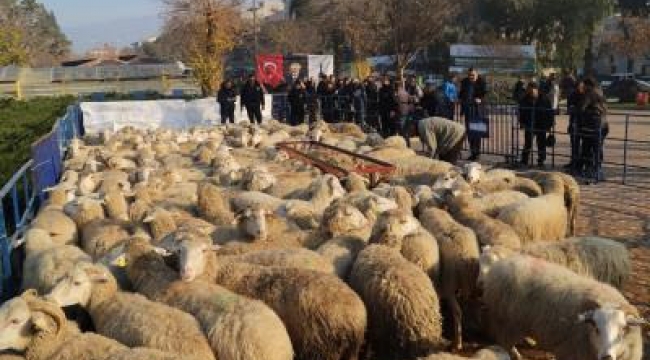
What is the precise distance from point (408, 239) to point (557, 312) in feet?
5.57

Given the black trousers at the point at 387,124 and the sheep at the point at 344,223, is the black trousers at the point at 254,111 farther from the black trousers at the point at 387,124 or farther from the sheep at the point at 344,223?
the sheep at the point at 344,223

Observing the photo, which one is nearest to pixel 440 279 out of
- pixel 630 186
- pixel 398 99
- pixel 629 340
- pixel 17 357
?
pixel 629 340

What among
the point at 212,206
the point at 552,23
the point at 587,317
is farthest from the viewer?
the point at 552,23

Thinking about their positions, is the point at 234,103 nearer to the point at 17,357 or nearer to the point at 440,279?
the point at 440,279

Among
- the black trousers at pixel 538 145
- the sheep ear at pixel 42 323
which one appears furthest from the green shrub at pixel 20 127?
the black trousers at pixel 538 145

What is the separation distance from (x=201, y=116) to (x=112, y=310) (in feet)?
61.4

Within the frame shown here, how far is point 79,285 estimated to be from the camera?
5.48 meters

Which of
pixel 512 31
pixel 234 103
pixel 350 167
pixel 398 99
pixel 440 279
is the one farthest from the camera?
pixel 512 31

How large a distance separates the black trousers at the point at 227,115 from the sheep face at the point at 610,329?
18191 mm

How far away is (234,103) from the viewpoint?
22.2 m

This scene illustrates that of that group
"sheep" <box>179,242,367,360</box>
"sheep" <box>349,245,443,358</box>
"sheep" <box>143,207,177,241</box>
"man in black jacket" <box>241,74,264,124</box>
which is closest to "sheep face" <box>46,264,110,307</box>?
"sheep" <box>179,242,367,360</box>

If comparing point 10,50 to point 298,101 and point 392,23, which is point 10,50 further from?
point 298,101

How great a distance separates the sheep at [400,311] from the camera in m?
5.49

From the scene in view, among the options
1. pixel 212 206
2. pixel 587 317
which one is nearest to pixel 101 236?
pixel 212 206
